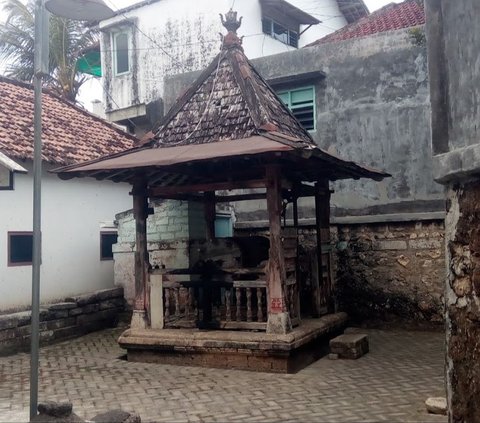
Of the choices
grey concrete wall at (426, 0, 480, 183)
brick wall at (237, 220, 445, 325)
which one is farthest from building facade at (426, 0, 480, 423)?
brick wall at (237, 220, 445, 325)

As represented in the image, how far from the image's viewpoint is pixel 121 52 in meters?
18.5

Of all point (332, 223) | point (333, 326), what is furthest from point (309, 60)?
point (333, 326)

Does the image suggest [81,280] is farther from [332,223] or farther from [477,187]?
[477,187]

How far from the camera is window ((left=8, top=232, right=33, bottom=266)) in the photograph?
9812 millimetres

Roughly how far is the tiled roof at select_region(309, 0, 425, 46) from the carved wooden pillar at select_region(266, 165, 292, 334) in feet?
24.2

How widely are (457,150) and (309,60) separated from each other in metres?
7.60

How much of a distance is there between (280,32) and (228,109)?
1146cm

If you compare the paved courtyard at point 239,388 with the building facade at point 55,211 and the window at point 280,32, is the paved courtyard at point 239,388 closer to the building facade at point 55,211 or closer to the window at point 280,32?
the building facade at point 55,211

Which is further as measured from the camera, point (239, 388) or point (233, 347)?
point (233, 347)

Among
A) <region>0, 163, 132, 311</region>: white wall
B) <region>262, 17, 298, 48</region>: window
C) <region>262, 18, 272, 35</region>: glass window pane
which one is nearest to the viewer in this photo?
<region>0, 163, 132, 311</region>: white wall

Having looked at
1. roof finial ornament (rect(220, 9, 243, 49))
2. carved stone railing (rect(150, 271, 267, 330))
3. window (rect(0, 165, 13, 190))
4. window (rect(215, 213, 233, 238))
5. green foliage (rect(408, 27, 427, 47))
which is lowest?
carved stone railing (rect(150, 271, 267, 330))

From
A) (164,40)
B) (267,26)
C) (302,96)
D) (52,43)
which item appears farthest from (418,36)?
(52,43)

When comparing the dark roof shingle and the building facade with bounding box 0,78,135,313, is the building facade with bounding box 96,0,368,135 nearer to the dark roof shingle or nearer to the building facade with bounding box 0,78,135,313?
the building facade with bounding box 0,78,135,313

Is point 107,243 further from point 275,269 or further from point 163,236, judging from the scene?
point 275,269
